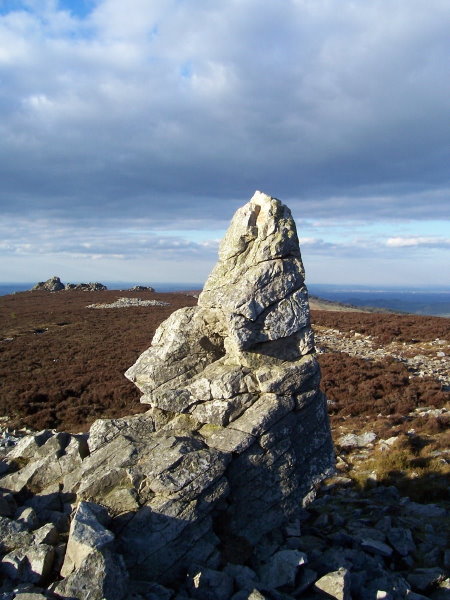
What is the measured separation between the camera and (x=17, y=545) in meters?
8.34

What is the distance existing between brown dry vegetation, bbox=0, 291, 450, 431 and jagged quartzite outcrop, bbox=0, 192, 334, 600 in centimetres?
998

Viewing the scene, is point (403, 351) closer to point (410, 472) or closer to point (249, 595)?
point (410, 472)

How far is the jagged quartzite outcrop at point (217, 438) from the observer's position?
29.8ft

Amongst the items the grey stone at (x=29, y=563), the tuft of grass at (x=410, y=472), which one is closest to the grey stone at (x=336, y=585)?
the grey stone at (x=29, y=563)

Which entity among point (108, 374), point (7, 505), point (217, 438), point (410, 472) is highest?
point (217, 438)

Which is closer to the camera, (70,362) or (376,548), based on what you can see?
(376,548)

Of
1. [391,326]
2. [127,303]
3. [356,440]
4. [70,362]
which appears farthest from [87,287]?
[356,440]

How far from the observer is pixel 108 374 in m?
31.1

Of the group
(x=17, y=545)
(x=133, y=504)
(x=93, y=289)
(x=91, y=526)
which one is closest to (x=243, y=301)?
(x=133, y=504)

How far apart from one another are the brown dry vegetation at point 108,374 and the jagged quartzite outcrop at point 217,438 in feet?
32.7

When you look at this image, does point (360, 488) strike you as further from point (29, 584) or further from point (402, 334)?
point (402, 334)

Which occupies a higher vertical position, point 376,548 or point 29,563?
point 29,563

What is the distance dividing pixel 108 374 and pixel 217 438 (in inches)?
855

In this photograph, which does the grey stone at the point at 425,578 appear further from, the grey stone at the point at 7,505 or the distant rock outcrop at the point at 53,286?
the distant rock outcrop at the point at 53,286
